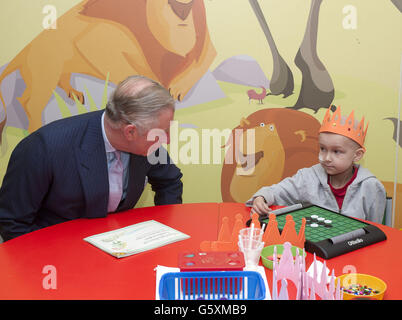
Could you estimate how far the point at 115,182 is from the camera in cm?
193

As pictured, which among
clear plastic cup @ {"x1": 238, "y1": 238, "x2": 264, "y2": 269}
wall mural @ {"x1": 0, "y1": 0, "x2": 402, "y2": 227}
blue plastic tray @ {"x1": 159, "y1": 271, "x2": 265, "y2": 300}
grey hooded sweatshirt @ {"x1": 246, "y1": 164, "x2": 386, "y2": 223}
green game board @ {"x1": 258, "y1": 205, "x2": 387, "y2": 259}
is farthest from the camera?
wall mural @ {"x1": 0, "y1": 0, "x2": 402, "y2": 227}

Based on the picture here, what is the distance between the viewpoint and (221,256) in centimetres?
123

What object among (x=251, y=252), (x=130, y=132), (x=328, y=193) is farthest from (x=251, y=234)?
(x=328, y=193)

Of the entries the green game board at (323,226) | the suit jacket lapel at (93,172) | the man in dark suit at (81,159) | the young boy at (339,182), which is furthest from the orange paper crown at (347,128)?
the suit jacket lapel at (93,172)

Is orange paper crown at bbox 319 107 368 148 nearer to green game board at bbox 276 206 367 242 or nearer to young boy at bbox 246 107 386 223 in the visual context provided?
young boy at bbox 246 107 386 223

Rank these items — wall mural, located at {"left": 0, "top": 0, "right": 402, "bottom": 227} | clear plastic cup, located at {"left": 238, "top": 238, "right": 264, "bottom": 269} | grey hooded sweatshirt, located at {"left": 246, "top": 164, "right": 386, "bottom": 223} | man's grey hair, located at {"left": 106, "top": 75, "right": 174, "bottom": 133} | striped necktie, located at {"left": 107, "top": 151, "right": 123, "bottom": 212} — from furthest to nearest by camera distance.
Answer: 1. wall mural, located at {"left": 0, "top": 0, "right": 402, "bottom": 227}
2. grey hooded sweatshirt, located at {"left": 246, "top": 164, "right": 386, "bottom": 223}
3. striped necktie, located at {"left": 107, "top": 151, "right": 123, "bottom": 212}
4. man's grey hair, located at {"left": 106, "top": 75, "right": 174, "bottom": 133}
5. clear plastic cup, located at {"left": 238, "top": 238, "right": 264, "bottom": 269}

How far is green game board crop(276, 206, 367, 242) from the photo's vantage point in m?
1.55

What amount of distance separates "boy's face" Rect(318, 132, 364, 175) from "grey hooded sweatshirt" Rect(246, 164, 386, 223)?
8cm

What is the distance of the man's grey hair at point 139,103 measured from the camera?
68.9 inches

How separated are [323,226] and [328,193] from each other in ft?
2.00

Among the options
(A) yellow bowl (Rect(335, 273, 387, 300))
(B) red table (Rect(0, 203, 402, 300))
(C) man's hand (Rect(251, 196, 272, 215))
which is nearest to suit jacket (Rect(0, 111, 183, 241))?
(B) red table (Rect(0, 203, 402, 300))

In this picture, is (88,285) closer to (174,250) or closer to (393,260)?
(174,250)

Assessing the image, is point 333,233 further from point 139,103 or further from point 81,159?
point 81,159

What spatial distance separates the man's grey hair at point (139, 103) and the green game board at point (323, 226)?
65cm
